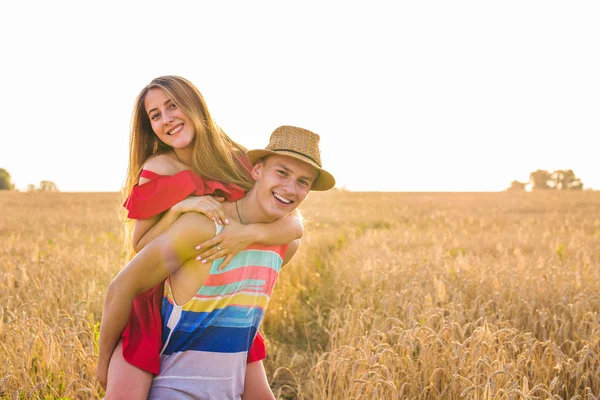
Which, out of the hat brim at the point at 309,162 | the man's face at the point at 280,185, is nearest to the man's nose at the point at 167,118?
the hat brim at the point at 309,162

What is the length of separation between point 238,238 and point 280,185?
1.06ft

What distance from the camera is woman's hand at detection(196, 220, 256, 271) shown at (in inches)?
92.3

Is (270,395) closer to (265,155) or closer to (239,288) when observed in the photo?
(239,288)

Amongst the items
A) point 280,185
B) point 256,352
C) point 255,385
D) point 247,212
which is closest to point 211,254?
point 247,212

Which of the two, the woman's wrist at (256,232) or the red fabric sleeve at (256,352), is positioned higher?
the woman's wrist at (256,232)

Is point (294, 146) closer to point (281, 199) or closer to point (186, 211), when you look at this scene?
point (281, 199)

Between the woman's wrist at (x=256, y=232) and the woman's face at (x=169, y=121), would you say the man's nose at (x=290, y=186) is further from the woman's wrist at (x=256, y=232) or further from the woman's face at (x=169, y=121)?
the woman's face at (x=169, y=121)

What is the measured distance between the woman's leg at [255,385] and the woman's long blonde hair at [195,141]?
3.17 ft

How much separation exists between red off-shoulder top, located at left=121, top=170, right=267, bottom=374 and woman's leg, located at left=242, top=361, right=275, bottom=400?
590 mm

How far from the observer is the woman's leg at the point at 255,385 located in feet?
9.27

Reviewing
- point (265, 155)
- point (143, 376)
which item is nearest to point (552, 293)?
point (265, 155)

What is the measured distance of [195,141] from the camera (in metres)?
2.92

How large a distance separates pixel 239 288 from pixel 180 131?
939 mm

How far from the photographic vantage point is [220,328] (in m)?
2.43
